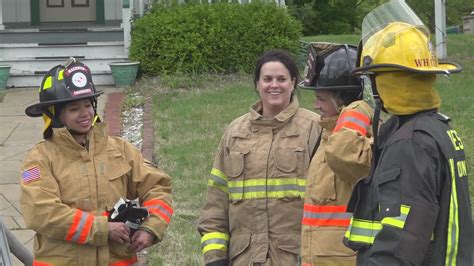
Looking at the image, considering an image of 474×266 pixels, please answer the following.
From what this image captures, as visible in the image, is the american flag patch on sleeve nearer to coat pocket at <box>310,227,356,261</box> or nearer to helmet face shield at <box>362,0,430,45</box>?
coat pocket at <box>310,227,356,261</box>

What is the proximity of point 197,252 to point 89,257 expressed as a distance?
2459mm

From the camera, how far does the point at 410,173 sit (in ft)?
8.58

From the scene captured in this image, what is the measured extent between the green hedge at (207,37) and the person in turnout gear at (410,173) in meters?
9.89

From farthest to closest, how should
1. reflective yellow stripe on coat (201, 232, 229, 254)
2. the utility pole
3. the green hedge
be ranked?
the utility pole → the green hedge → reflective yellow stripe on coat (201, 232, 229, 254)

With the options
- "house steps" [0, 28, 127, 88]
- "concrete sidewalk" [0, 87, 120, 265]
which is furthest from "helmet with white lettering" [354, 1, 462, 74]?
"house steps" [0, 28, 127, 88]

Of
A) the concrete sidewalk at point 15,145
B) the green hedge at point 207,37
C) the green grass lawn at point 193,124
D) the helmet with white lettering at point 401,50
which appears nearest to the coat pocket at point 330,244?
the helmet with white lettering at point 401,50

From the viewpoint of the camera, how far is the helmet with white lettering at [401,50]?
276cm

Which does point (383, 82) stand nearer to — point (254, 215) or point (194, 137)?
point (254, 215)

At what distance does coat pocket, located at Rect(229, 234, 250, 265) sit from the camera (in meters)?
3.97

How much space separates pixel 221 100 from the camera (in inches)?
436

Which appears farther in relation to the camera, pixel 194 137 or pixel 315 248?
pixel 194 137

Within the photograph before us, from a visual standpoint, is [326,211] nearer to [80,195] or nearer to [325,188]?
[325,188]

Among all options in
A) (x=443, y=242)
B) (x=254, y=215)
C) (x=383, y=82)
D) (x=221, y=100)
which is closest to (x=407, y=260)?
(x=443, y=242)

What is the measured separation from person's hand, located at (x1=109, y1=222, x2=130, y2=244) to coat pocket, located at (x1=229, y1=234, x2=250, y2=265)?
50 cm
